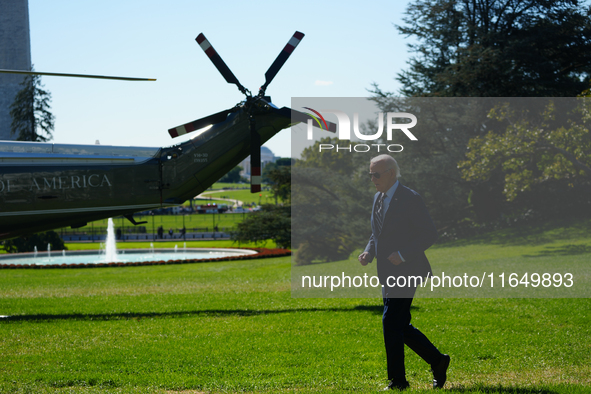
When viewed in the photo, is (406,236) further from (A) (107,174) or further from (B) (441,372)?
(A) (107,174)

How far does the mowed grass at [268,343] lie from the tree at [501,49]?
50.6 ft

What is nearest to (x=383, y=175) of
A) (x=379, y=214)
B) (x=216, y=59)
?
(x=379, y=214)

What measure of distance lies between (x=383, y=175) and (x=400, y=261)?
0.98 metres

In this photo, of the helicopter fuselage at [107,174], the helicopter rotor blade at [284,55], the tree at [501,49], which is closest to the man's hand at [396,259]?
the helicopter fuselage at [107,174]

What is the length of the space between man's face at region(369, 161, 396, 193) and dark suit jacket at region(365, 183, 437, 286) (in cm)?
12

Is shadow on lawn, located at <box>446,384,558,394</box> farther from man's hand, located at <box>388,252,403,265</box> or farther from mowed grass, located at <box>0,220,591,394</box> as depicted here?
man's hand, located at <box>388,252,403,265</box>

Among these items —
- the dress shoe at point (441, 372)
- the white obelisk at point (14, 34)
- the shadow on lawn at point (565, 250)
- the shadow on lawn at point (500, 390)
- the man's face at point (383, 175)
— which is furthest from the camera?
the white obelisk at point (14, 34)

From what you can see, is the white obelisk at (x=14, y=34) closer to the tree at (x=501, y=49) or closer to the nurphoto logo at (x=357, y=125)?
the tree at (x=501, y=49)

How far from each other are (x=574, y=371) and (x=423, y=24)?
2818 cm

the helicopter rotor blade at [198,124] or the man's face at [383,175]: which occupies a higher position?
the helicopter rotor blade at [198,124]

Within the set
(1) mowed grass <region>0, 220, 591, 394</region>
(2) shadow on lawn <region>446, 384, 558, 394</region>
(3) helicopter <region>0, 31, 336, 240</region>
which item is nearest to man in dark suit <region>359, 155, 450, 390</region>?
(2) shadow on lawn <region>446, 384, 558, 394</region>

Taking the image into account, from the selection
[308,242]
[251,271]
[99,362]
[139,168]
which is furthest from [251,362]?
[251,271]

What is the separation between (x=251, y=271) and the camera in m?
21.9

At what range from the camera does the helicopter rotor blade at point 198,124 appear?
46.8 ft
